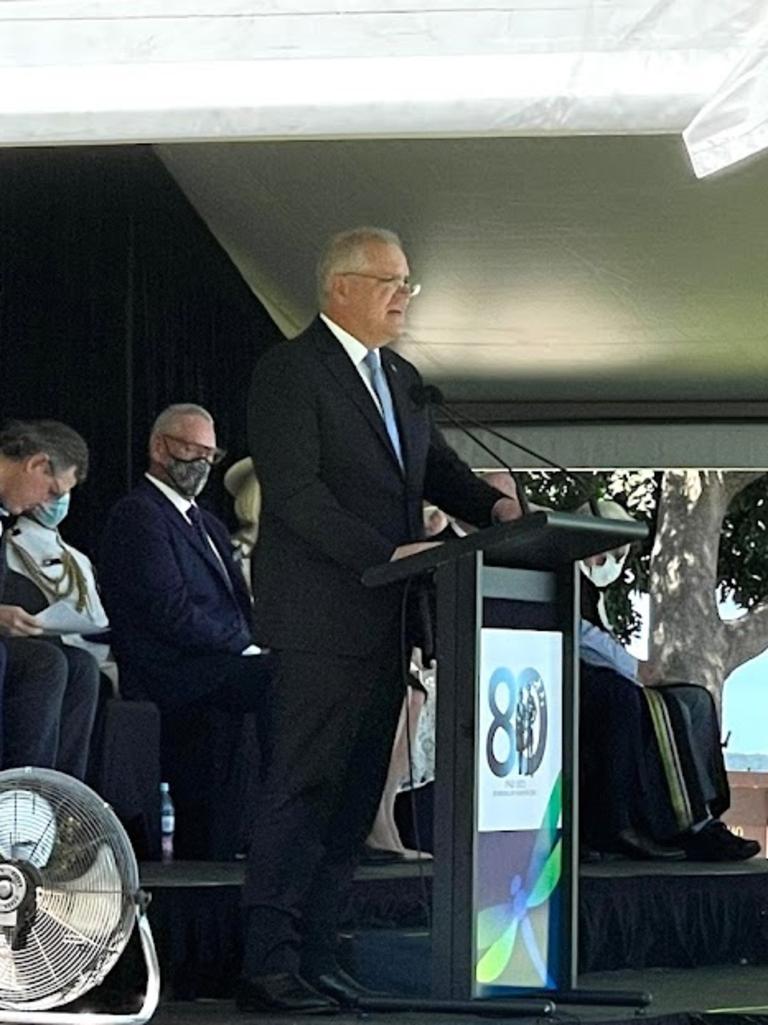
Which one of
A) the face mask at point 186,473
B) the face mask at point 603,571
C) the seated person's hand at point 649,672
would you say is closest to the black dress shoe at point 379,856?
the face mask at point 186,473

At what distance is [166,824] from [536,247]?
258 cm

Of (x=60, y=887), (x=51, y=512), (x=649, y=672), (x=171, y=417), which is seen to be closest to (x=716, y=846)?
(x=171, y=417)

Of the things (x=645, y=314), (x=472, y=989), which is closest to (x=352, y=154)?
(x=645, y=314)

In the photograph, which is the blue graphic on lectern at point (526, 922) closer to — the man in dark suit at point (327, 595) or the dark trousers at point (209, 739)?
the man in dark suit at point (327, 595)

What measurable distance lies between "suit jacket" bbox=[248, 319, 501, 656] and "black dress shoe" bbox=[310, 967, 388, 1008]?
2.04ft

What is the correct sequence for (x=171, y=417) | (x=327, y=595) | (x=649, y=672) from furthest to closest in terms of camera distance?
(x=649, y=672) < (x=171, y=417) < (x=327, y=595)

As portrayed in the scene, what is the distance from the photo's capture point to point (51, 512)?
5480 millimetres

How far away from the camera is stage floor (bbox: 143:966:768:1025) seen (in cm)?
368

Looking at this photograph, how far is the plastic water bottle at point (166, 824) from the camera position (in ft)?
18.1

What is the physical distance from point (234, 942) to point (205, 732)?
1.06m

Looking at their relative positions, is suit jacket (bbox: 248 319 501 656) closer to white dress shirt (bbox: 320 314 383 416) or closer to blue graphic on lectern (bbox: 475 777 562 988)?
white dress shirt (bbox: 320 314 383 416)

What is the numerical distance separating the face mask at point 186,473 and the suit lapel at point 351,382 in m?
1.76

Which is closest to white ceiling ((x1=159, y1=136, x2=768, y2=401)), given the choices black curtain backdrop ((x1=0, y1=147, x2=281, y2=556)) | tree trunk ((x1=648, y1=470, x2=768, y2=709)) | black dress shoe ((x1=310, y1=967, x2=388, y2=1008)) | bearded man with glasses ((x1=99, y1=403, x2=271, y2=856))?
black curtain backdrop ((x1=0, y1=147, x2=281, y2=556))

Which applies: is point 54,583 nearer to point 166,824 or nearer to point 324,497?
point 166,824
